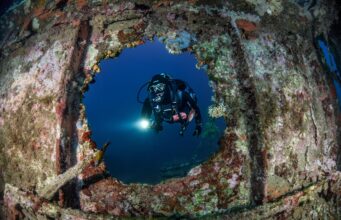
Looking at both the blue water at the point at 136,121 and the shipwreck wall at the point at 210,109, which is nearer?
the shipwreck wall at the point at 210,109

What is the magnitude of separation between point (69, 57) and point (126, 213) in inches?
61.6

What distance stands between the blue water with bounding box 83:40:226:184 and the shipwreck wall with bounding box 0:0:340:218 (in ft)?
2.40

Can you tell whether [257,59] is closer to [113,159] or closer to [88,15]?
[88,15]

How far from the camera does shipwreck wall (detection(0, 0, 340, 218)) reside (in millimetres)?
2760

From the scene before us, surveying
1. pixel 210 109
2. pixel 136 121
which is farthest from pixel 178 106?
pixel 136 121

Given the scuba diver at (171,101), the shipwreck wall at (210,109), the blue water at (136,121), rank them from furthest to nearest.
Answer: the blue water at (136,121)
the scuba diver at (171,101)
the shipwreck wall at (210,109)

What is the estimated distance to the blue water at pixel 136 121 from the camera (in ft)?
70.2

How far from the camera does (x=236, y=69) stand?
2.89m

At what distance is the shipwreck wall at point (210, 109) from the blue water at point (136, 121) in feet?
2.40

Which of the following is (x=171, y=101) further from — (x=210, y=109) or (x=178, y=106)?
(x=210, y=109)

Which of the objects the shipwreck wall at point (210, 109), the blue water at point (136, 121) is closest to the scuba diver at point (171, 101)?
the blue water at point (136, 121)

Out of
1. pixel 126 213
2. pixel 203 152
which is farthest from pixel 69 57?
pixel 203 152

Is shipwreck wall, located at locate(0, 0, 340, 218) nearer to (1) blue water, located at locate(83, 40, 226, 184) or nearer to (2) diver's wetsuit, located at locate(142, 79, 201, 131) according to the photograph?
(1) blue water, located at locate(83, 40, 226, 184)

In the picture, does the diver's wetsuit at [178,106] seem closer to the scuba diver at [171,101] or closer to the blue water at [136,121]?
the scuba diver at [171,101]
